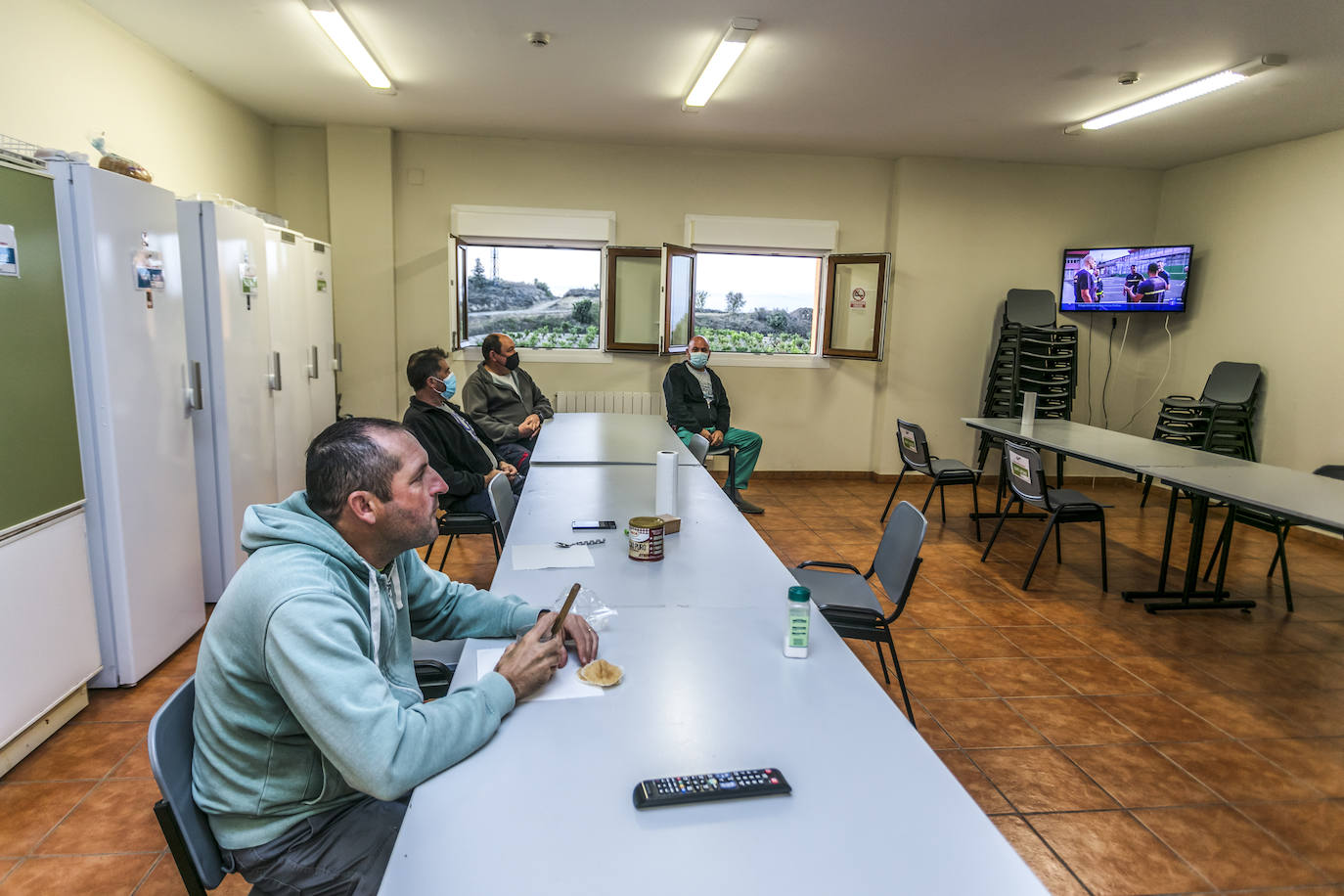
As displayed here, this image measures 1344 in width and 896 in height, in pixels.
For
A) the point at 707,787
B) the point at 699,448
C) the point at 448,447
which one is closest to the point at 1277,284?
the point at 699,448

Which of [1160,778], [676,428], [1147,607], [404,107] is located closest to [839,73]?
[676,428]

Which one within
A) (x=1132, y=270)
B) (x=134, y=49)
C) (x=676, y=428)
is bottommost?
(x=676, y=428)

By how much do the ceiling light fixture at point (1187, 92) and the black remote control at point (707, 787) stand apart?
4895 mm

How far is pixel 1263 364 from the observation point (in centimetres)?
609

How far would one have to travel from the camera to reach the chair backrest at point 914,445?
207 inches

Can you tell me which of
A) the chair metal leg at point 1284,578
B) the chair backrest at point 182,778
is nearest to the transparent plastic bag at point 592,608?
the chair backrest at point 182,778

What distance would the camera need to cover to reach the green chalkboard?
7.64 feet

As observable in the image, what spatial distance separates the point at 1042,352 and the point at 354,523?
6687 mm

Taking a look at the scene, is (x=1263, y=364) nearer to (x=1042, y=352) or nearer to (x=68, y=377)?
(x=1042, y=352)

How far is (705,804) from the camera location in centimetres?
115

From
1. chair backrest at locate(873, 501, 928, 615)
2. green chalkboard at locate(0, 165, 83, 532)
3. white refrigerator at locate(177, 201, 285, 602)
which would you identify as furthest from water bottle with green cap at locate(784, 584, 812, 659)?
white refrigerator at locate(177, 201, 285, 602)

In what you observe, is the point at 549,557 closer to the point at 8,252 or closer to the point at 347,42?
the point at 8,252

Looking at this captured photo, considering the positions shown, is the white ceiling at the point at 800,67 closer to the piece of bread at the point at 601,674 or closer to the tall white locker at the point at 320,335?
the tall white locker at the point at 320,335

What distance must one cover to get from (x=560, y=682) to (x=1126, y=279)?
23.2 ft
